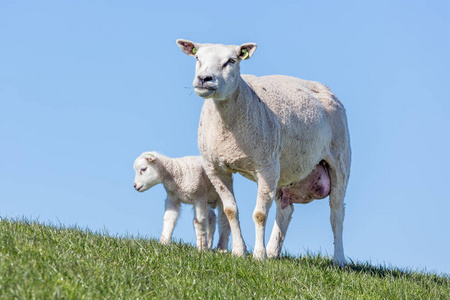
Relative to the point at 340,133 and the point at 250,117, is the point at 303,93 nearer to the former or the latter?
the point at 340,133

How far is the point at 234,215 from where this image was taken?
8.66 meters

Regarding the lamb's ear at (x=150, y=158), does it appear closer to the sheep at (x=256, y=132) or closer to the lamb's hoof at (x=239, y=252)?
the sheep at (x=256, y=132)

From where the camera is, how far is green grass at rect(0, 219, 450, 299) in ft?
18.6

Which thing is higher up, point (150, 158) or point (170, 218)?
point (150, 158)

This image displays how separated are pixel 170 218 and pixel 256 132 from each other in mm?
2829

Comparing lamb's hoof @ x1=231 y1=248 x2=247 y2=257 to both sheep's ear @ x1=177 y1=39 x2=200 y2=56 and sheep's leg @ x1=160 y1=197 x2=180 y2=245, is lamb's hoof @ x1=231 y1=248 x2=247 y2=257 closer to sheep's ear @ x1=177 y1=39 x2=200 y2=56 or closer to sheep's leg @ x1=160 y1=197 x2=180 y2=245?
sheep's leg @ x1=160 y1=197 x2=180 y2=245

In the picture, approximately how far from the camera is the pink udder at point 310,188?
10359 mm

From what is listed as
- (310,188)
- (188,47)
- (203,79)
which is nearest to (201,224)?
(310,188)

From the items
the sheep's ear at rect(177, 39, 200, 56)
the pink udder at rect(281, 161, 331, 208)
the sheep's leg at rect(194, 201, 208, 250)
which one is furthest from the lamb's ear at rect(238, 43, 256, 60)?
the sheep's leg at rect(194, 201, 208, 250)

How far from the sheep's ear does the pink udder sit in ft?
8.97

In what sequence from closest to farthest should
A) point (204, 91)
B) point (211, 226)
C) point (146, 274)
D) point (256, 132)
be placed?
point (146, 274)
point (204, 91)
point (256, 132)
point (211, 226)

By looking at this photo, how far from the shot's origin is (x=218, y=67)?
8.12 m

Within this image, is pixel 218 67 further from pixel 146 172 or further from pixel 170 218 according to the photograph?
pixel 146 172

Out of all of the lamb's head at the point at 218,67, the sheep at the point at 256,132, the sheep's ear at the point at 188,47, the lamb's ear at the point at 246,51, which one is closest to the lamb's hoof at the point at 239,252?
the sheep at the point at 256,132
